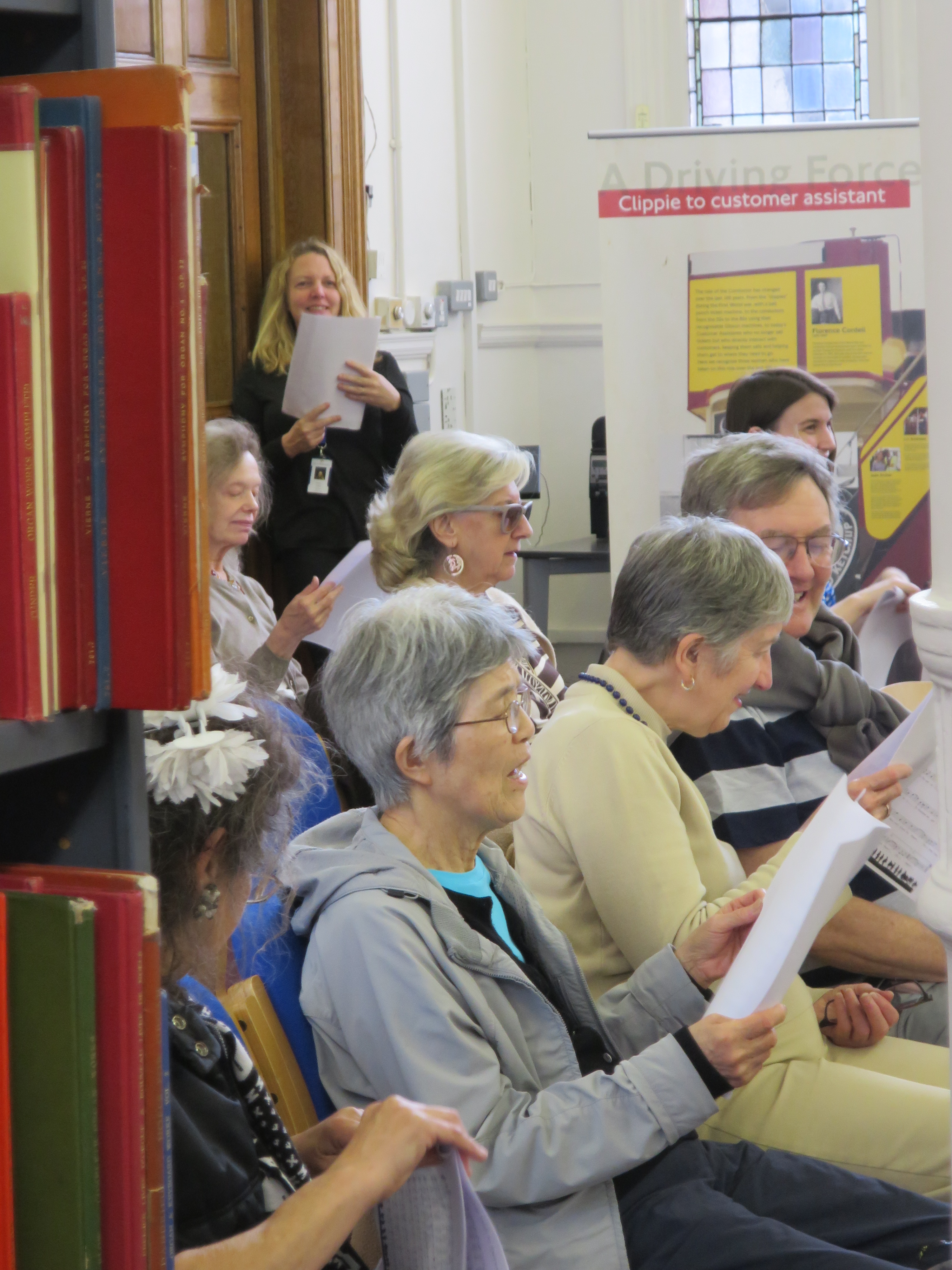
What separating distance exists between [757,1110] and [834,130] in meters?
3.14

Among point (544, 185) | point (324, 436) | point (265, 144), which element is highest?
point (544, 185)

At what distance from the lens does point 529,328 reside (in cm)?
672

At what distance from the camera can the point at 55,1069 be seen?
2.55 ft

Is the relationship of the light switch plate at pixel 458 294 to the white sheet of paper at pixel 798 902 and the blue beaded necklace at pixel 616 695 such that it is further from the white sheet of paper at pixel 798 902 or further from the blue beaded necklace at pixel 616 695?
the white sheet of paper at pixel 798 902

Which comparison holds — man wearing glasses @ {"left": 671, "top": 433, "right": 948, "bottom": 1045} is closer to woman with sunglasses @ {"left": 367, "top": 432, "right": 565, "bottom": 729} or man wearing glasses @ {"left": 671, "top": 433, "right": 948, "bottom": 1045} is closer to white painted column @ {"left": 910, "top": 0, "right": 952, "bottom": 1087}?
woman with sunglasses @ {"left": 367, "top": 432, "right": 565, "bottom": 729}

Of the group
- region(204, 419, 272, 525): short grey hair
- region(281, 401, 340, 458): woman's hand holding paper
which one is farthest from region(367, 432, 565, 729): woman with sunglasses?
region(281, 401, 340, 458): woman's hand holding paper

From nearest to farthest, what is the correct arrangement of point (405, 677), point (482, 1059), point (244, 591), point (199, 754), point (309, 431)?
Result: 1. point (199, 754)
2. point (482, 1059)
3. point (405, 677)
4. point (244, 591)
5. point (309, 431)

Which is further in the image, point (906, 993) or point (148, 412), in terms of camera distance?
point (906, 993)

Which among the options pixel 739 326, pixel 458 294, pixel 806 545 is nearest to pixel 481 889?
pixel 806 545

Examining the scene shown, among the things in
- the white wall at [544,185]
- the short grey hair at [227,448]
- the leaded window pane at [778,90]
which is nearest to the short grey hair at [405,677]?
the short grey hair at [227,448]

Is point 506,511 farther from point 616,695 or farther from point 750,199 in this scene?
point 750,199

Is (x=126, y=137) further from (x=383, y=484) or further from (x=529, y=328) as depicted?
(x=529, y=328)

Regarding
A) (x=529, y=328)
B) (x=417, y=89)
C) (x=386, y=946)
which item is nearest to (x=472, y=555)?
(x=386, y=946)

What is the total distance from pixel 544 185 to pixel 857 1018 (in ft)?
17.8
